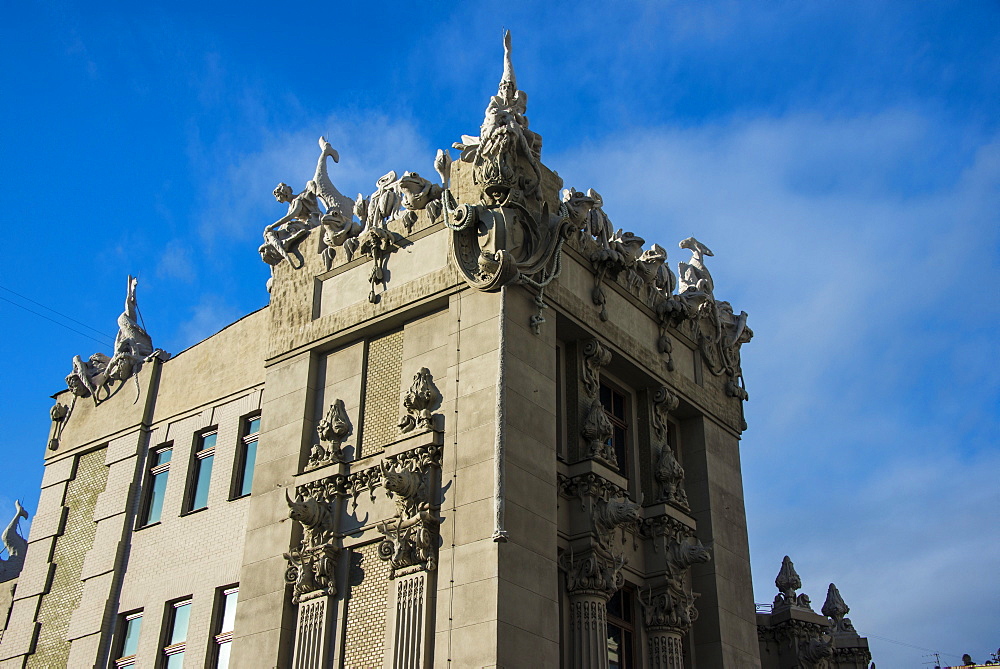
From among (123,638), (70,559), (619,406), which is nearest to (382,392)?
(619,406)

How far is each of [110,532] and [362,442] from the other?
848 cm

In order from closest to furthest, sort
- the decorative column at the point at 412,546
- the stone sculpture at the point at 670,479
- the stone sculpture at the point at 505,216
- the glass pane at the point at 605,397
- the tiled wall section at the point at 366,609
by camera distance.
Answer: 1. the decorative column at the point at 412,546
2. the tiled wall section at the point at 366,609
3. the stone sculpture at the point at 505,216
4. the stone sculpture at the point at 670,479
5. the glass pane at the point at 605,397

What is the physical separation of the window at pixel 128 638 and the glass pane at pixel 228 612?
9.09 feet

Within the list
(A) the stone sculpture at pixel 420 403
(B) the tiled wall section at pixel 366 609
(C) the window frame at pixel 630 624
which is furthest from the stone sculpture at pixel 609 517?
(B) the tiled wall section at pixel 366 609

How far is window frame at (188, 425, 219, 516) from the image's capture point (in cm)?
3041

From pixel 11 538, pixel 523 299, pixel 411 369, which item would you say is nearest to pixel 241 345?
pixel 411 369

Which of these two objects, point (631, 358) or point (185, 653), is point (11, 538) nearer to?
point (185, 653)

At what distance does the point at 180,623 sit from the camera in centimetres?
2900

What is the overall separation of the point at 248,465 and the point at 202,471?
1.72 metres

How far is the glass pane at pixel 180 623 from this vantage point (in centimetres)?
2881

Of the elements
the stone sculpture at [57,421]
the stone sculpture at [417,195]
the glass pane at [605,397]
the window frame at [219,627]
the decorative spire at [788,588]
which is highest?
the stone sculpture at [417,195]

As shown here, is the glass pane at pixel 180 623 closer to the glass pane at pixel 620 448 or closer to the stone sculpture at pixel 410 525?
the stone sculpture at pixel 410 525

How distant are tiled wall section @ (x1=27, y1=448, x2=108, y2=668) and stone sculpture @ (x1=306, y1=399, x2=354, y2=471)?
8.33 meters

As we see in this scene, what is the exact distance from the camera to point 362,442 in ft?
88.6
